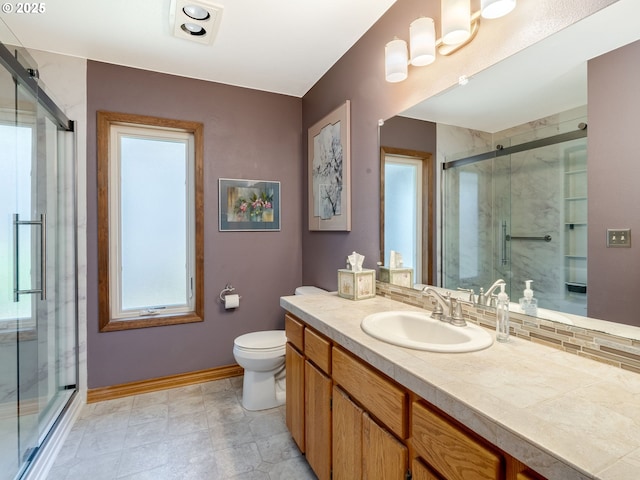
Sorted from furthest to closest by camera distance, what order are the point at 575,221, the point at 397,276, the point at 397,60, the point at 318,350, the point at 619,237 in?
the point at 397,276 < the point at 397,60 < the point at 318,350 < the point at 575,221 < the point at 619,237

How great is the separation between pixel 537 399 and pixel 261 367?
5.90ft

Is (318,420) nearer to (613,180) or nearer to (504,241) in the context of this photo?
(504,241)

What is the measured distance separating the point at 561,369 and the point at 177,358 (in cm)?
257

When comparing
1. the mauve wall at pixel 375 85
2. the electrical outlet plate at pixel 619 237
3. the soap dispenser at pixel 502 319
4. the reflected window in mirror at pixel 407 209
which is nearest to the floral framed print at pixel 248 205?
→ the mauve wall at pixel 375 85

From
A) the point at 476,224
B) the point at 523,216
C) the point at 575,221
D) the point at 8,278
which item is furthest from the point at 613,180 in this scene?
the point at 8,278

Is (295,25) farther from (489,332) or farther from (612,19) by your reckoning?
(489,332)

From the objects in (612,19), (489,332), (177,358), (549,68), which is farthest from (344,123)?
(177,358)

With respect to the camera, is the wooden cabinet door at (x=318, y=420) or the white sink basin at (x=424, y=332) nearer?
the white sink basin at (x=424, y=332)

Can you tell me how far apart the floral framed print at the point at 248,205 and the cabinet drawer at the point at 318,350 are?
4.77 ft

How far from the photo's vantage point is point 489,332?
121 cm

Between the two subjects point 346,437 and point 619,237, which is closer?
point 619,237

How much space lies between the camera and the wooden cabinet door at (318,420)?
1.38 metres

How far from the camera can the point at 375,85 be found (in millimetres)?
1963

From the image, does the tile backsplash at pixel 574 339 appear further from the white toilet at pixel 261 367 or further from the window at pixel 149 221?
the window at pixel 149 221
